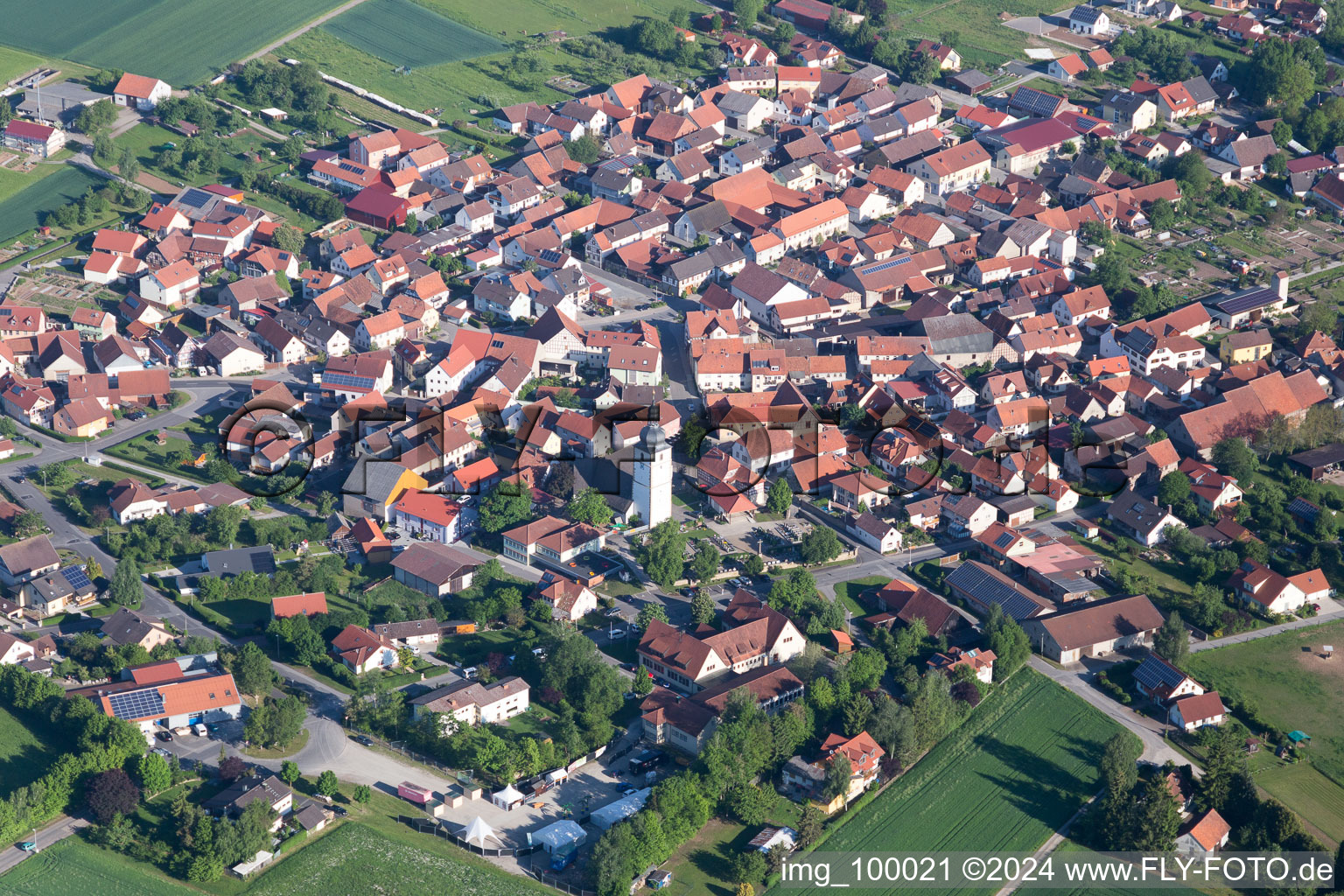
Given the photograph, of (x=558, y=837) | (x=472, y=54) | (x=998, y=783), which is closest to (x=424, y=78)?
(x=472, y=54)

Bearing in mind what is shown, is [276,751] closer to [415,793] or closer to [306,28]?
[415,793]

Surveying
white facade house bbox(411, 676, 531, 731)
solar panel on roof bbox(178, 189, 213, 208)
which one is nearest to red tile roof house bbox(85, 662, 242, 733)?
white facade house bbox(411, 676, 531, 731)

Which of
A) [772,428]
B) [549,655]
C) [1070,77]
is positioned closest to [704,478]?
[772,428]

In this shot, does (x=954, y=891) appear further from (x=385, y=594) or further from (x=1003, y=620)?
(x=385, y=594)

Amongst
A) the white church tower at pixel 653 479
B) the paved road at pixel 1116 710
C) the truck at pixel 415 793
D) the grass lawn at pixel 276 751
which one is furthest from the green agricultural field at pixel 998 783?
the grass lawn at pixel 276 751

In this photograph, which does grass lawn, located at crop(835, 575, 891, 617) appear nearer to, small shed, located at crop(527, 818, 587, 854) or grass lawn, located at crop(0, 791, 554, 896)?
small shed, located at crop(527, 818, 587, 854)

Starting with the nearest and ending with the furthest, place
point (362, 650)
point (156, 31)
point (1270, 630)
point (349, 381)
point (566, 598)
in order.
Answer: point (362, 650), point (566, 598), point (1270, 630), point (349, 381), point (156, 31)
